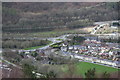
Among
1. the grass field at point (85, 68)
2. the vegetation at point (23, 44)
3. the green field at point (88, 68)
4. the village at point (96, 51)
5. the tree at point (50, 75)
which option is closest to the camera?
the tree at point (50, 75)

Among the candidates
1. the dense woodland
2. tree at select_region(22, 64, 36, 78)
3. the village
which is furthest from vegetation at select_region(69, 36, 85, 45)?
tree at select_region(22, 64, 36, 78)

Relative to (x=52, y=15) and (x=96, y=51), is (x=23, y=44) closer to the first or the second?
(x=96, y=51)

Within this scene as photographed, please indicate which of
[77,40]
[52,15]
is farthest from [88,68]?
[52,15]

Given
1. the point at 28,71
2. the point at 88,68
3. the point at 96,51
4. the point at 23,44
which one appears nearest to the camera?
the point at 28,71

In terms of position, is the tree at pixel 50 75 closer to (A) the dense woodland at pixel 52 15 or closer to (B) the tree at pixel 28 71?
(B) the tree at pixel 28 71

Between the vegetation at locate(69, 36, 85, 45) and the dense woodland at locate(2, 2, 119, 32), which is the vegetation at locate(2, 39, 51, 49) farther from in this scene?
the dense woodland at locate(2, 2, 119, 32)

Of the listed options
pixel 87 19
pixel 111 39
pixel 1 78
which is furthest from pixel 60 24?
pixel 1 78

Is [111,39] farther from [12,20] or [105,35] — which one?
[12,20]

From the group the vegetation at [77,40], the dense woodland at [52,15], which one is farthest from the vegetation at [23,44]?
the dense woodland at [52,15]
